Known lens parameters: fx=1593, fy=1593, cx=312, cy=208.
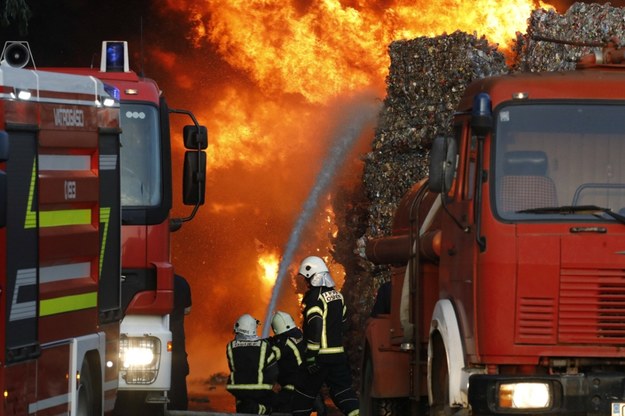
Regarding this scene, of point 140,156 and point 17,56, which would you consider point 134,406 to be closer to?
point 140,156

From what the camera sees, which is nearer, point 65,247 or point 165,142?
point 65,247

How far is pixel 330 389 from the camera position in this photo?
15539 millimetres

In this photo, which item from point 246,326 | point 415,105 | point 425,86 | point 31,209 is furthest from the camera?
point 415,105

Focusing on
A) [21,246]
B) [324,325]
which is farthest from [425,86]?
[21,246]

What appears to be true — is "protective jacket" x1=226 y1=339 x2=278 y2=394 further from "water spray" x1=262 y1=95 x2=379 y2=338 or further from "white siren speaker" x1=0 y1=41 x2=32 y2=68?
"water spray" x1=262 y1=95 x2=379 y2=338

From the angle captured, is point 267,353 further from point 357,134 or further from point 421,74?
point 357,134

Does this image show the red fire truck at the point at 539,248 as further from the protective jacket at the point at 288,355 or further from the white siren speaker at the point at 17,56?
→ the protective jacket at the point at 288,355

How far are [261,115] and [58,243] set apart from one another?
13.9 metres

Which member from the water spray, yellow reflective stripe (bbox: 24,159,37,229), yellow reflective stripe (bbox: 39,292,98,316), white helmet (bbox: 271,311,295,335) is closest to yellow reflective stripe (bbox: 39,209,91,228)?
yellow reflective stripe (bbox: 24,159,37,229)

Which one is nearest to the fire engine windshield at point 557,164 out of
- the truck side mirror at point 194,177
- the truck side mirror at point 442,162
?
the truck side mirror at point 442,162

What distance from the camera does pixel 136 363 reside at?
13.5 meters

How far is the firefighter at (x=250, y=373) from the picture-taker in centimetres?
1574

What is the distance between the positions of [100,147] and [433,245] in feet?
8.05

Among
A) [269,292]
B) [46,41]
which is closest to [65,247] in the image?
[46,41]
